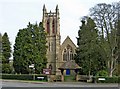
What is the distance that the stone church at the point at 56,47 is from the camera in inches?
3359

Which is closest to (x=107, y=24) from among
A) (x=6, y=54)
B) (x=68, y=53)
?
(x=6, y=54)

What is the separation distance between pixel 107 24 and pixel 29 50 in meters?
24.2

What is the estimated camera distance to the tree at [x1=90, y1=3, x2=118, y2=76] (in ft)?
161

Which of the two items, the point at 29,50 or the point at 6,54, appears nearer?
the point at 29,50

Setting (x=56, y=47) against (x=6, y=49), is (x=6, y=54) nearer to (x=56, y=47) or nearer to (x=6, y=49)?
(x=6, y=49)

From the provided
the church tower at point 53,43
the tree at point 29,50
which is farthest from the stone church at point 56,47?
the tree at point 29,50

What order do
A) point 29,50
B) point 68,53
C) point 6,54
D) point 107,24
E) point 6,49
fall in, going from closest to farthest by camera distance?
1. point 107,24
2. point 29,50
3. point 6,54
4. point 6,49
5. point 68,53

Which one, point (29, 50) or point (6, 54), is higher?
point (29, 50)

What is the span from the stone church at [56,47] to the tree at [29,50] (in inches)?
441

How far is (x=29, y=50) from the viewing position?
2736 inches

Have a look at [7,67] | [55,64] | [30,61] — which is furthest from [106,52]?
[55,64]

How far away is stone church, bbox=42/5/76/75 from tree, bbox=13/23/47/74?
11191 mm

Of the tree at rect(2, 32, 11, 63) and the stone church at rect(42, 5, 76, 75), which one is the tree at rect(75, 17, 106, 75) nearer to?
the tree at rect(2, 32, 11, 63)

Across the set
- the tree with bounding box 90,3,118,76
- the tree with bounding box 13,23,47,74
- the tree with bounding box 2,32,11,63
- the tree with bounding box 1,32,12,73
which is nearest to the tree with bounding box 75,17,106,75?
the tree with bounding box 90,3,118,76
